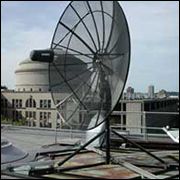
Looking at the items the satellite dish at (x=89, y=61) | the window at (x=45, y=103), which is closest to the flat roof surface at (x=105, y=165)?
the satellite dish at (x=89, y=61)

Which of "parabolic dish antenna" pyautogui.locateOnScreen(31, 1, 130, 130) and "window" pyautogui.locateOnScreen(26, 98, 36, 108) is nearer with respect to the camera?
"parabolic dish antenna" pyautogui.locateOnScreen(31, 1, 130, 130)

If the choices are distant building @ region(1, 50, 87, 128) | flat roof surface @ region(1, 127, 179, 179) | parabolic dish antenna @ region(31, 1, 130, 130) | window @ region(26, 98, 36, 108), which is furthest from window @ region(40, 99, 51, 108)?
parabolic dish antenna @ region(31, 1, 130, 130)

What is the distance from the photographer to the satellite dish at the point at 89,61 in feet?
29.1

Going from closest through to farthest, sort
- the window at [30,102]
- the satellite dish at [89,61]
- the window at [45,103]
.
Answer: the satellite dish at [89,61], the window at [45,103], the window at [30,102]

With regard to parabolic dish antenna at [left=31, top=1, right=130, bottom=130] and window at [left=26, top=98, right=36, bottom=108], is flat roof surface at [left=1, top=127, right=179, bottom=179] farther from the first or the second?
window at [left=26, top=98, right=36, bottom=108]

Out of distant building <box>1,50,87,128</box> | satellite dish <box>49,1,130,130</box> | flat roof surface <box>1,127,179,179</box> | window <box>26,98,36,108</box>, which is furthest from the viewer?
window <box>26,98,36,108</box>

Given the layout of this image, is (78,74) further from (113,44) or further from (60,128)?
(60,128)

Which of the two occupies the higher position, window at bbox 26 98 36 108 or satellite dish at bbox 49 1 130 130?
satellite dish at bbox 49 1 130 130

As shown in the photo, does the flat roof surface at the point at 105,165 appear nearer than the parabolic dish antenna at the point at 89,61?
Yes

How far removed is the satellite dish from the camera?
29.1 feet

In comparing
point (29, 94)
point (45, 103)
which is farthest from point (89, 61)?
point (29, 94)

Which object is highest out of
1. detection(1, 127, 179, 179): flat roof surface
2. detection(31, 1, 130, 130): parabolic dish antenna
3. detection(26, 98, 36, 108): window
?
detection(31, 1, 130, 130): parabolic dish antenna

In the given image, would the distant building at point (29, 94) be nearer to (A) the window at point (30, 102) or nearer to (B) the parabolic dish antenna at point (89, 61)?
(A) the window at point (30, 102)

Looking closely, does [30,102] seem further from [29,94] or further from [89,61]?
[89,61]
